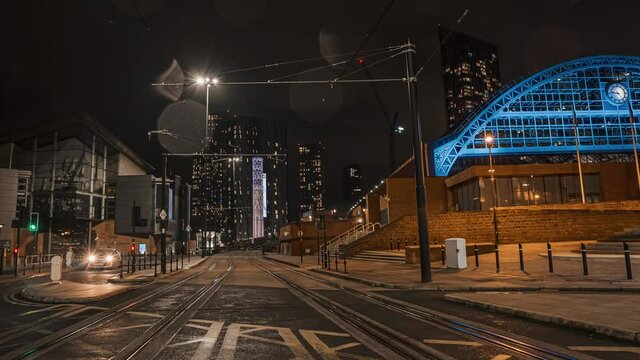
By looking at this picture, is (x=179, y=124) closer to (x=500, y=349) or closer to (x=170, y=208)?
(x=500, y=349)

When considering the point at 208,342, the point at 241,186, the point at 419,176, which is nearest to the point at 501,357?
the point at 208,342

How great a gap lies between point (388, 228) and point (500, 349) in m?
33.3

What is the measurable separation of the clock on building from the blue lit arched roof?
1.90ft

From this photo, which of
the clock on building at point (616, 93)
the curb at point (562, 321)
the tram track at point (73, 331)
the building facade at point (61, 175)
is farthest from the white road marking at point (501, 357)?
the clock on building at point (616, 93)

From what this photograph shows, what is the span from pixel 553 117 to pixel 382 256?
48382 mm

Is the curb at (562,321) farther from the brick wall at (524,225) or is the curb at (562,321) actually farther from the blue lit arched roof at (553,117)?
the blue lit arched roof at (553,117)

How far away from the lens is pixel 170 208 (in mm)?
95500

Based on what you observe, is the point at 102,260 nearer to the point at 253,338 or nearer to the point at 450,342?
the point at 253,338

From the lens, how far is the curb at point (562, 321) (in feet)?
24.2

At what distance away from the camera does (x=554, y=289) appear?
14.0 meters

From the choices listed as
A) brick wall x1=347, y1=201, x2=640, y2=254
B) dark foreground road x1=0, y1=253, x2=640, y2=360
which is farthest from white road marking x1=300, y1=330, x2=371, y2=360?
brick wall x1=347, y1=201, x2=640, y2=254

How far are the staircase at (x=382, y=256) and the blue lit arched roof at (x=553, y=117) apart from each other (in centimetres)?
3182

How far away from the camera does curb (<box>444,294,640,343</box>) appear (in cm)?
738

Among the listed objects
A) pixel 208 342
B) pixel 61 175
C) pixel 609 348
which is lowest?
pixel 609 348
